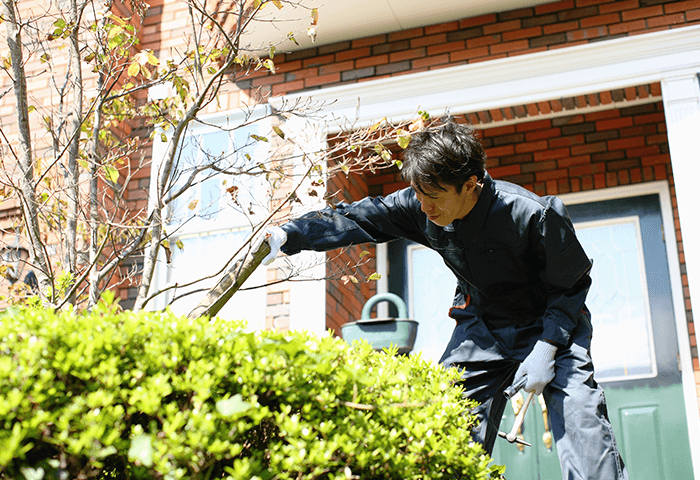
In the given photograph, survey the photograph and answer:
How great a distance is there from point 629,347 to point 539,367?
2.77 m

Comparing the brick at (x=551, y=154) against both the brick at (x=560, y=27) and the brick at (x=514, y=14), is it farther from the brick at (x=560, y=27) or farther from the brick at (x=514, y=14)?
the brick at (x=514, y=14)

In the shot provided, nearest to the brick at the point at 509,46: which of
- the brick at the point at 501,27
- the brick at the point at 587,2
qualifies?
the brick at the point at 501,27

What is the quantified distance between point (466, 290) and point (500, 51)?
257cm

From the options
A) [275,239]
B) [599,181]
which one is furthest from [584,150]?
[275,239]

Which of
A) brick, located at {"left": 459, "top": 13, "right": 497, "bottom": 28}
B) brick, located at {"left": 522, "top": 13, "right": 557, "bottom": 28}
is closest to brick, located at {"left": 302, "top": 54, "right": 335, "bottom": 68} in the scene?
brick, located at {"left": 459, "top": 13, "right": 497, "bottom": 28}

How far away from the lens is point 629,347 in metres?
4.87

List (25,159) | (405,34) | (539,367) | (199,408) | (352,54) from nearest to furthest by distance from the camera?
(199,408)
(539,367)
(25,159)
(405,34)
(352,54)

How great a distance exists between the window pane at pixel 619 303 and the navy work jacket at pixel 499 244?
2418 mm

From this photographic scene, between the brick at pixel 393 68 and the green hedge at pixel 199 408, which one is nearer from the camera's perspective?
the green hedge at pixel 199 408

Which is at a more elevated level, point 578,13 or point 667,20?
point 578,13

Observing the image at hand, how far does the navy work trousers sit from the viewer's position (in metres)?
2.30

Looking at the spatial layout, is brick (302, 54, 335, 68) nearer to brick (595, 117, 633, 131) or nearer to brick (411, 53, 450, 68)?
brick (411, 53, 450, 68)

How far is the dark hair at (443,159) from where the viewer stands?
8.19 ft

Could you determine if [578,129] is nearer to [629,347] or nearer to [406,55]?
[406,55]
